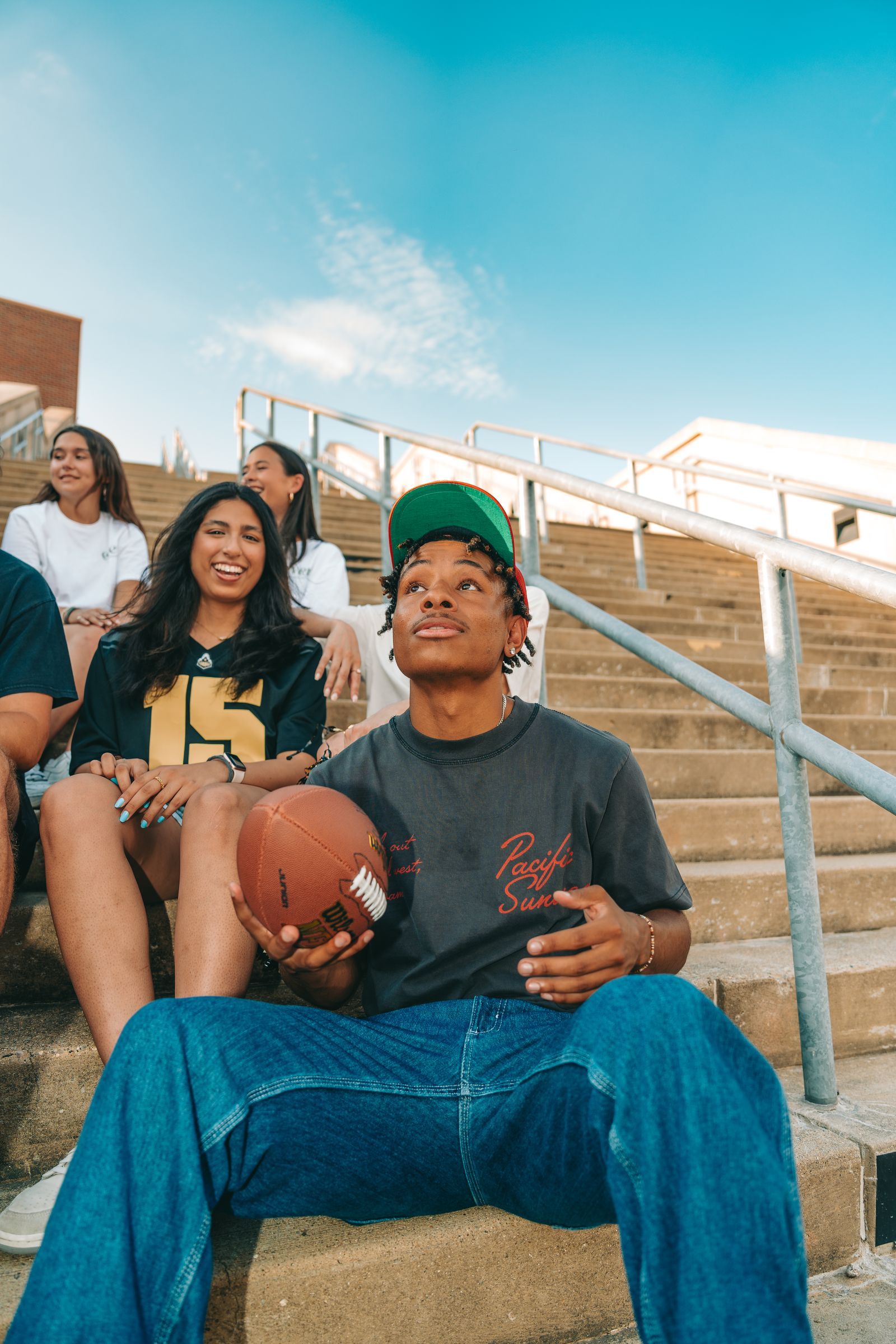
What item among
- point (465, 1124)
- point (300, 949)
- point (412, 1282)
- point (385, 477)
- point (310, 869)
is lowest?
point (412, 1282)

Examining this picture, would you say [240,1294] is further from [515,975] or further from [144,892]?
[144,892]

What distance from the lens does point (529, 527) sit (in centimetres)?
355

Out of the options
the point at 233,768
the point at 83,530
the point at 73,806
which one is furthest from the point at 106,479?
the point at 73,806

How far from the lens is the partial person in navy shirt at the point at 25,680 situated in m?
1.79

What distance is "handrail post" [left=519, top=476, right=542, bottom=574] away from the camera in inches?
138

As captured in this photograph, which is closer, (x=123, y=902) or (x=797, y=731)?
(x=123, y=902)

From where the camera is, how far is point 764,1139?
37.8 inches

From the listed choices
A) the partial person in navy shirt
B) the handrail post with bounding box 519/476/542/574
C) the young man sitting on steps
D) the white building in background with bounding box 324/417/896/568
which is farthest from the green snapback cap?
the white building in background with bounding box 324/417/896/568

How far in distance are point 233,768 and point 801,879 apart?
50.0 inches

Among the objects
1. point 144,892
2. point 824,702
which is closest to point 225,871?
point 144,892

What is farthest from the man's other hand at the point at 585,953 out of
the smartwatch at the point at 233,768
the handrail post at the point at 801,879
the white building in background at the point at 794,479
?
the white building in background at the point at 794,479

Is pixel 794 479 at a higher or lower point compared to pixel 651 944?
higher

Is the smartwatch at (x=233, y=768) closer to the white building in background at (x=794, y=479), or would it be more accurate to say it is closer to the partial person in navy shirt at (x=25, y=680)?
the partial person in navy shirt at (x=25, y=680)

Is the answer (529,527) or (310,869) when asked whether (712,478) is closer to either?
(529,527)
